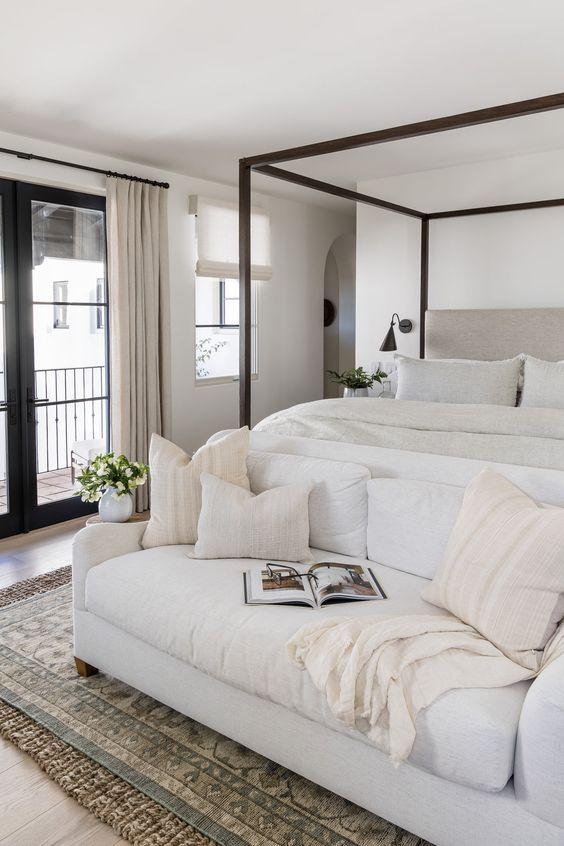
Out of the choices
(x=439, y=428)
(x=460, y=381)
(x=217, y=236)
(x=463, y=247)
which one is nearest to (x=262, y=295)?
(x=217, y=236)

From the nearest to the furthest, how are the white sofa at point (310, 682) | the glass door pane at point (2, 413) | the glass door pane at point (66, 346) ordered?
the white sofa at point (310, 682), the glass door pane at point (2, 413), the glass door pane at point (66, 346)

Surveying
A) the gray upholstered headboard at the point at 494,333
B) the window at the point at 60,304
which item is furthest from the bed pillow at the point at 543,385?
the window at the point at 60,304

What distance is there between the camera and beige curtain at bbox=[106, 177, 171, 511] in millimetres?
4688

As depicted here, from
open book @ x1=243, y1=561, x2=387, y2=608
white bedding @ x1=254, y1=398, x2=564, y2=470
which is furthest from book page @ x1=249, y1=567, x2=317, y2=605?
white bedding @ x1=254, y1=398, x2=564, y2=470

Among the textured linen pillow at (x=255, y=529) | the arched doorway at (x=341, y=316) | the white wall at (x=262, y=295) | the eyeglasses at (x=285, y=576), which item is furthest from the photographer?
the arched doorway at (x=341, y=316)

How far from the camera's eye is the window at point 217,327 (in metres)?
5.64

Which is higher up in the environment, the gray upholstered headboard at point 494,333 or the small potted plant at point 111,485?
the gray upholstered headboard at point 494,333

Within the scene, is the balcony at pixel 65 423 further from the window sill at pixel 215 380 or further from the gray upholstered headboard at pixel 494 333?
the gray upholstered headboard at pixel 494 333

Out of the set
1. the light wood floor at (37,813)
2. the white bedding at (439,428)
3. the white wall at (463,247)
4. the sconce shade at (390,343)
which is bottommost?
the light wood floor at (37,813)

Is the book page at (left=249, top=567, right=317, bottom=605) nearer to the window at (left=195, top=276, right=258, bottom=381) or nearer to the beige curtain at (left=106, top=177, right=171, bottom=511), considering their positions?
the beige curtain at (left=106, top=177, right=171, bottom=511)

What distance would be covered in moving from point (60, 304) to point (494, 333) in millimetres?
2920

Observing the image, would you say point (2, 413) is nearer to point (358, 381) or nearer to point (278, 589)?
point (358, 381)

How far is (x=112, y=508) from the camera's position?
3.00 m

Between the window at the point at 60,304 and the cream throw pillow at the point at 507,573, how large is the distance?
131 inches
